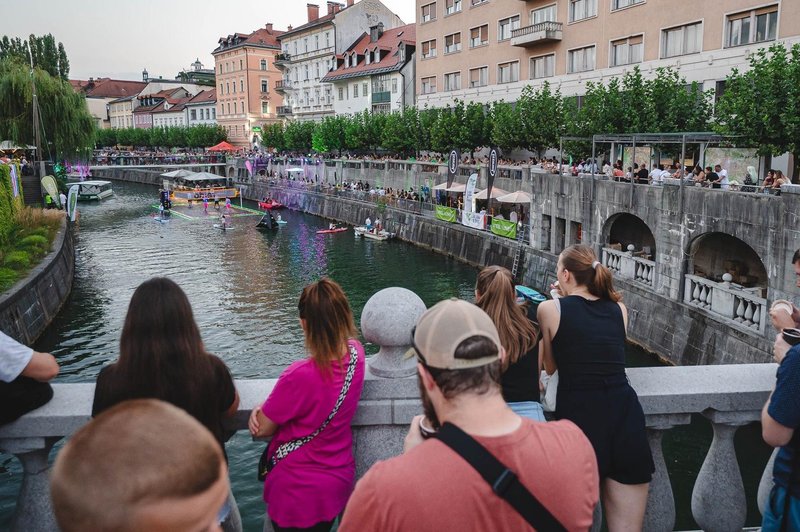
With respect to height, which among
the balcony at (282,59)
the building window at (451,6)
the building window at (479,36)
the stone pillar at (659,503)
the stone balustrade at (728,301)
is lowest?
the stone balustrade at (728,301)

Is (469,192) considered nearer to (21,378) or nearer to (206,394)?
(21,378)

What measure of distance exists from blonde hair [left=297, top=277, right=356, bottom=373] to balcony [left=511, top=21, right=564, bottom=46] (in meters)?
40.9

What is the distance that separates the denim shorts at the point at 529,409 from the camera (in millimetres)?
3521

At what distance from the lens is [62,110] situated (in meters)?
47.8

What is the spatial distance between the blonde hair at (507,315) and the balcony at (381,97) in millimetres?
63691

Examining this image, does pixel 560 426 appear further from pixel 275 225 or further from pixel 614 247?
pixel 275 225

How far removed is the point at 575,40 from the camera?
40.0 meters

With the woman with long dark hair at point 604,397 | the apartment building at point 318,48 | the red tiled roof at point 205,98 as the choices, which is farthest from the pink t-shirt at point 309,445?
the red tiled roof at point 205,98

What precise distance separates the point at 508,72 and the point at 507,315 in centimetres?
4524

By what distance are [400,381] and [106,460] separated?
229cm

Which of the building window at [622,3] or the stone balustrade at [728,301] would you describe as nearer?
the stone balustrade at [728,301]

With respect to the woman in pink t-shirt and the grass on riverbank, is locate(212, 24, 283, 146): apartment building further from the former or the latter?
the woman in pink t-shirt

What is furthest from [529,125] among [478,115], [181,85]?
[181,85]

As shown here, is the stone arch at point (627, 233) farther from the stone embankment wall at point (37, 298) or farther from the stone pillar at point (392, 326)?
the stone pillar at point (392, 326)
